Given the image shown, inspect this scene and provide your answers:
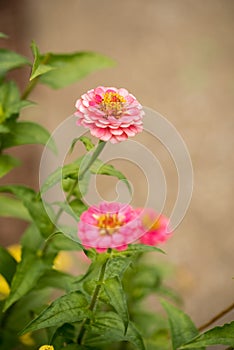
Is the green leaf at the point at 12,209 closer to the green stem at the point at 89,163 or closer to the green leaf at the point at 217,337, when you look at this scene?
the green stem at the point at 89,163

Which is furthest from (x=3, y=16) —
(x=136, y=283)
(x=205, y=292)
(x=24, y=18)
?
(x=136, y=283)

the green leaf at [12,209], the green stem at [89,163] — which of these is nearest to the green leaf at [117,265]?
the green stem at [89,163]

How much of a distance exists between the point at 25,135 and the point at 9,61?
12cm

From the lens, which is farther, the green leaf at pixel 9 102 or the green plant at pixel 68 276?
the green leaf at pixel 9 102

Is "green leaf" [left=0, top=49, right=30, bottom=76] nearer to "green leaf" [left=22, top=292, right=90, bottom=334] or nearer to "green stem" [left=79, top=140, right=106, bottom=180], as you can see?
"green stem" [left=79, top=140, right=106, bottom=180]

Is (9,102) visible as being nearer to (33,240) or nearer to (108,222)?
(33,240)

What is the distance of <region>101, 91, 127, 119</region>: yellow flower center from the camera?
0.74 m

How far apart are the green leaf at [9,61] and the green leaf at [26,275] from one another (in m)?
0.27

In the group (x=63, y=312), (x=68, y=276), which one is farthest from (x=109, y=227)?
(x=68, y=276)

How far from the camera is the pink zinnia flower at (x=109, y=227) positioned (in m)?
0.76

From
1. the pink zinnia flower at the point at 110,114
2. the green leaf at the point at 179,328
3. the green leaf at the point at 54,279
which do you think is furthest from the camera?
the green leaf at the point at 54,279

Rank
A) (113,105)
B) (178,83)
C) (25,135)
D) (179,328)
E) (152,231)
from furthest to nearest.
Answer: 1. (178,83)
2. (152,231)
3. (25,135)
4. (179,328)
5. (113,105)

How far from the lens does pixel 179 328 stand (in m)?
0.87

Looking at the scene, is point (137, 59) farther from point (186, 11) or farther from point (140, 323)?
point (140, 323)
